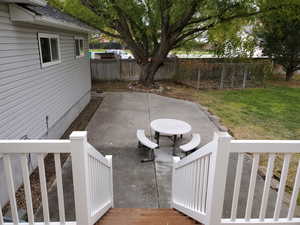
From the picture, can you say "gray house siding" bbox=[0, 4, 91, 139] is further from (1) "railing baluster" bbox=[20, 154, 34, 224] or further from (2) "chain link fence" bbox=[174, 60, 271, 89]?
(2) "chain link fence" bbox=[174, 60, 271, 89]

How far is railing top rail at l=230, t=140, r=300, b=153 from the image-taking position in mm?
1773

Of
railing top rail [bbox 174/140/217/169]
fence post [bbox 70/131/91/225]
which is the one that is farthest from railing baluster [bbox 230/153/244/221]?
fence post [bbox 70/131/91/225]

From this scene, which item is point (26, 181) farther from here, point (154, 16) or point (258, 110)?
point (154, 16)

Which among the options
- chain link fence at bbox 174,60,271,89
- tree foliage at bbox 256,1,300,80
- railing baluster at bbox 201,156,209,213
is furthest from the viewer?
tree foliage at bbox 256,1,300,80

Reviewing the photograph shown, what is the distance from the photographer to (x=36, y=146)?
1700 mm

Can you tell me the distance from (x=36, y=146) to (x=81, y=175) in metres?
0.41

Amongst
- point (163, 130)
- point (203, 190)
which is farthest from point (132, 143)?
point (203, 190)

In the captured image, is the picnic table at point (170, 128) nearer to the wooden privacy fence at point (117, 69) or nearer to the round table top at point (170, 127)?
the round table top at point (170, 127)

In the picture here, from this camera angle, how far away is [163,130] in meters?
5.19

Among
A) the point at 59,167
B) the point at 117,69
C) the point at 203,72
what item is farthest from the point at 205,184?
the point at 117,69

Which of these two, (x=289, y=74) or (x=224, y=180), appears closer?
(x=224, y=180)

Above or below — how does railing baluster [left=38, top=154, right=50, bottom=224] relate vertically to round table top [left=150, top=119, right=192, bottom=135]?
above

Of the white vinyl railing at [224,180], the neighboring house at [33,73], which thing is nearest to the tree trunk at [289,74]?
the neighboring house at [33,73]

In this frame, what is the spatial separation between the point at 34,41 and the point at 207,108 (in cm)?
645
